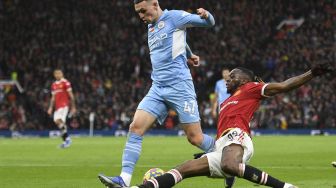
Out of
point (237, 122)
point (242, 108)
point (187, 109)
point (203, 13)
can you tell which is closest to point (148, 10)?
point (203, 13)

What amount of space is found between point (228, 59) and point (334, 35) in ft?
18.1

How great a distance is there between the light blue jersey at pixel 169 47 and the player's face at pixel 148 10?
12 centimetres

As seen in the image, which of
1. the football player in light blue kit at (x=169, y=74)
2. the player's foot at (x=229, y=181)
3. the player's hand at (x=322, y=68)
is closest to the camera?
the player's hand at (x=322, y=68)

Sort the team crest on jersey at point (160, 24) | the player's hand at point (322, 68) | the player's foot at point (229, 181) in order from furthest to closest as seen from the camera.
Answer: the team crest on jersey at point (160, 24) → the player's foot at point (229, 181) → the player's hand at point (322, 68)

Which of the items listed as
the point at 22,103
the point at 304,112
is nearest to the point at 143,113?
the point at 304,112

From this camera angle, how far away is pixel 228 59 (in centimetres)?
3994

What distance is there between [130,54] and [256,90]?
33.1 metres

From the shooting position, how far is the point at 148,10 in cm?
1060

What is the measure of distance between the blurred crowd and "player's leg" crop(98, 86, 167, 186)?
987 inches

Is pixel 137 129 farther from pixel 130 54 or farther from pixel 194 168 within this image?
pixel 130 54

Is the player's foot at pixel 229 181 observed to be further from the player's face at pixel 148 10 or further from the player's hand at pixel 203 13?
the player's face at pixel 148 10

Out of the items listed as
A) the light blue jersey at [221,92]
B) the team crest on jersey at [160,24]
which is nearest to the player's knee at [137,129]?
the team crest on jersey at [160,24]

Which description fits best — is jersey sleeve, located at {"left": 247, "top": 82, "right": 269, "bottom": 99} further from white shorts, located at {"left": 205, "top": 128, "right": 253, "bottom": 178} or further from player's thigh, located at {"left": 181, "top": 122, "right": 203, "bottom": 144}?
player's thigh, located at {"left": 181, "top": 122, "right": 203, "bottom": 144}

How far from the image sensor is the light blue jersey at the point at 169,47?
10.6 meters
